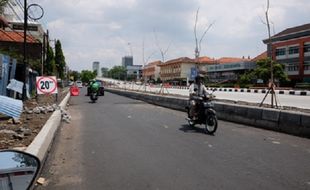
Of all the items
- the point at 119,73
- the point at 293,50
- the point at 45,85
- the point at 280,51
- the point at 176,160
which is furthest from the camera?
the point at 119,73

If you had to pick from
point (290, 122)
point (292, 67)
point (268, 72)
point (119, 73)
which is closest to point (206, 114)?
point (290, 122)

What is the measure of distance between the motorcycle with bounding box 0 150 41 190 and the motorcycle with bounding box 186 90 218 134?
9.87 metres

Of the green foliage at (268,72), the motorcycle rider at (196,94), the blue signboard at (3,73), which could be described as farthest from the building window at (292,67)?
the motorcycle rider at (196,94)

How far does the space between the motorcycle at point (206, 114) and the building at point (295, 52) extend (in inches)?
2750

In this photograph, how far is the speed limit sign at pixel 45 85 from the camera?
67.8ft

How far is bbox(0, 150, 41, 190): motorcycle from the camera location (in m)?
2.04

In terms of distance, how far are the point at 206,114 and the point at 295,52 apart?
7552 cm

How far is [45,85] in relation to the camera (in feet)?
68.3

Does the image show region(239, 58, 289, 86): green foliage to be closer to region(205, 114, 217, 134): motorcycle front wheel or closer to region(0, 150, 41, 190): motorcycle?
region(205, 114, 217, 134): motorcycle front wheel

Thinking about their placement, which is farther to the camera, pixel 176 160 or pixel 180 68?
pixel 180 68

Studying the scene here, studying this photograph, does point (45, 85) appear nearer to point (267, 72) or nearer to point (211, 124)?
point (211, 124)

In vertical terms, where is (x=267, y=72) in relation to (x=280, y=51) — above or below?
below

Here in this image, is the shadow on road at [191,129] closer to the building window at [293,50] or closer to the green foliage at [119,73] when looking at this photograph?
the building window at [293,50]

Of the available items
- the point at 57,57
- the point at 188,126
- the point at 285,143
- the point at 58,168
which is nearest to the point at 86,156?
the point at 58,168
